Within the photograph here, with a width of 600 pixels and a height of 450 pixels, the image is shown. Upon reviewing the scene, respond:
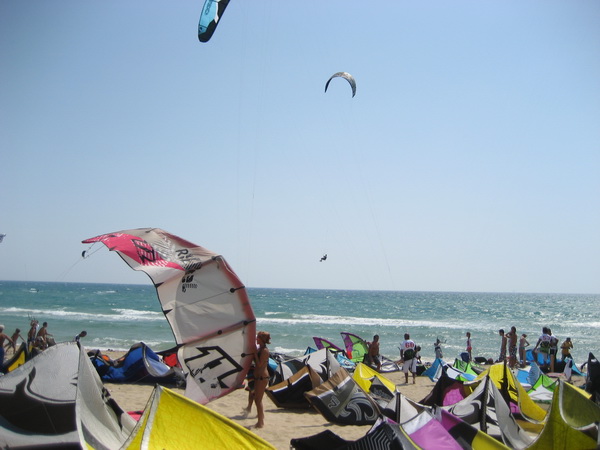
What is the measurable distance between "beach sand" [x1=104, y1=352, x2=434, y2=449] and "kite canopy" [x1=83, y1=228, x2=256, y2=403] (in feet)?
4.74

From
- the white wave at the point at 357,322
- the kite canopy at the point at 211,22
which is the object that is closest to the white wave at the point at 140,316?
the white wave at the point at 357,322

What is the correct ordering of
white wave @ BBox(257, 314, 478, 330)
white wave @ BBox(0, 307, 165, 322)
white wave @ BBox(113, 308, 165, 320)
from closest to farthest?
white wave @ BBox(0, 307, 165, 322) < white wave @ BBox(113, 308, 165, 320) < white wave @ BBox(257, 314, 478, 330)

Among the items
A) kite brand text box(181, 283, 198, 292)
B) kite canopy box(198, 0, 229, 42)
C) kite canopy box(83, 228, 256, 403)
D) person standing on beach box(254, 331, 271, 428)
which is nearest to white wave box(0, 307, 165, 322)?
kite canopy box(198, 0, 229, 42)

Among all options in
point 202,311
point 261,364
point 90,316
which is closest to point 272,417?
point 261,364

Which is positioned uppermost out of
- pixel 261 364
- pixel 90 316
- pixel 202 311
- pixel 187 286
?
pixel 187 286

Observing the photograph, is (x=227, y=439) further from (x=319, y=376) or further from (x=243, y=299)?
(x=319, y=376)

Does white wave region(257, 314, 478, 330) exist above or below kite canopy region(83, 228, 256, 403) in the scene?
below

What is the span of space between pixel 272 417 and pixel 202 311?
3.28m

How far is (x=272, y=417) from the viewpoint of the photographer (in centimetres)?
848

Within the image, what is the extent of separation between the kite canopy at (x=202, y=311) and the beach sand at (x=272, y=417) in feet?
4.74

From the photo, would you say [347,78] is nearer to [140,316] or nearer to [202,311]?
[202,311]

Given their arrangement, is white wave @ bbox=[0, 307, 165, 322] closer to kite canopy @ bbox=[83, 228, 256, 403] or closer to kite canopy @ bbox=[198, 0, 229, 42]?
kite canopy @ bbox=[198, 0, 229, 42]

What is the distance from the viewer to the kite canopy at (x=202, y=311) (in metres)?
5.90

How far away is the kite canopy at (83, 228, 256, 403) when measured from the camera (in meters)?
5.90
